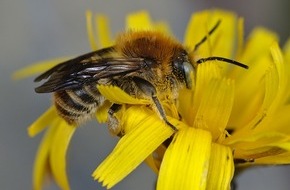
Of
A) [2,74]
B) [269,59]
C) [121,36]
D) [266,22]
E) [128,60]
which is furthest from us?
[266,22]

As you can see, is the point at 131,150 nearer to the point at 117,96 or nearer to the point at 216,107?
the point at 117,96

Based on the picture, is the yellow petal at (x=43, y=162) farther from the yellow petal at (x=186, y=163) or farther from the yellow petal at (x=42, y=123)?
the yellow petal at (x=186, y=163)

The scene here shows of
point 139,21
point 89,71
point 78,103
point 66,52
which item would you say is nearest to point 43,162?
point 78,103

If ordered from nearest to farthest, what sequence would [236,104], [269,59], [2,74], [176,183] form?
[176,183], [236,104], [269,59], [2,74]

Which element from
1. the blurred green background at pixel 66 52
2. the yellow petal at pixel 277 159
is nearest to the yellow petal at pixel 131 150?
the yellow petal at pixel 277 159

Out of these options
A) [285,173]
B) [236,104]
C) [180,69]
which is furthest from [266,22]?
[180,69]

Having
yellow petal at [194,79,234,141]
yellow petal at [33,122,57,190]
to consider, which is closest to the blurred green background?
yellow petal at [33,122,57,190]

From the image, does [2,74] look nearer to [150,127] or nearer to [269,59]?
[269,59]

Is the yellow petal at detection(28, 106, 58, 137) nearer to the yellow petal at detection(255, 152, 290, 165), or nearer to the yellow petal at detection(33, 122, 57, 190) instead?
the yellow petal at detection(33, 122, 57, 190)
